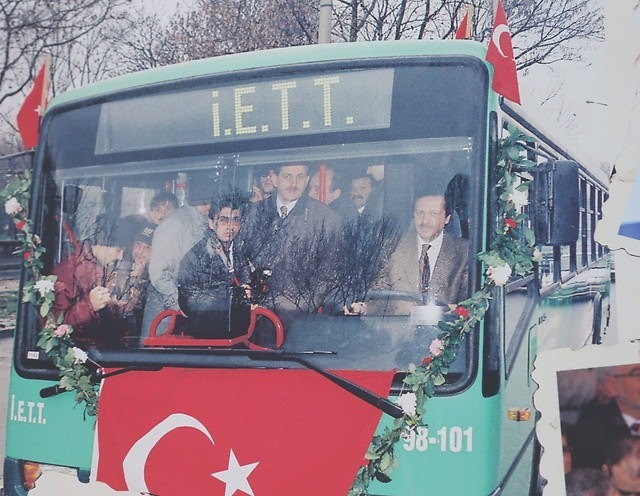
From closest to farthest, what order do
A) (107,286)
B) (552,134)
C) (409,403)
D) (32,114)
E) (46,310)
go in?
(409,403), (107,286), (46,310), (552,134), (32,114)

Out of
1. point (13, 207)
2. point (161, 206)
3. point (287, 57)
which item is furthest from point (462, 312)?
point (13, 207)

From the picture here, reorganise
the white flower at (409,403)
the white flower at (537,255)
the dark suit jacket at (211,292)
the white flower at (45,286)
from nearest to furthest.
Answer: the white flower at (409,403) → the white flower at (537,255) → the dark suit jacket at (211,292) → the white flower at (45,286)

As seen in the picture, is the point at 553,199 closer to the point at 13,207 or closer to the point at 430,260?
the point at 430,260

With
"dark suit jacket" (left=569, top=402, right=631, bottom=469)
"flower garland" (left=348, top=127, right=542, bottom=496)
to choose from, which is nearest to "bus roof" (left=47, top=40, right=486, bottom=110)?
"flower garland" (left=348, top=127, right=542, bottom=496)

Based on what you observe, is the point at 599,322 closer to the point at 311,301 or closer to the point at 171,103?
the point at 311,301

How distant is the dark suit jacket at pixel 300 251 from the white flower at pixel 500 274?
0.63 meters

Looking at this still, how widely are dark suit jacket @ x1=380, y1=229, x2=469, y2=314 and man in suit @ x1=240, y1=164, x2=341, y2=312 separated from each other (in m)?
0.25

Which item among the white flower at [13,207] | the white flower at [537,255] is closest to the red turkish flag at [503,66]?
the white flower at [537,255]

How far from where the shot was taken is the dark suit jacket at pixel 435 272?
9.71 ft

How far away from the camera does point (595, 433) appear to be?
9.51 feet

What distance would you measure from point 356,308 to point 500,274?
1.94 ft

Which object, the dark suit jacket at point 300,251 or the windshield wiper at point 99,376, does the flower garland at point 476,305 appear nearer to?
the dark suit jacket at point 300,251

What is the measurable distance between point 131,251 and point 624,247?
2.19 m

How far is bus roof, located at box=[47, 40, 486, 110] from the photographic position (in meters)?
3.09
